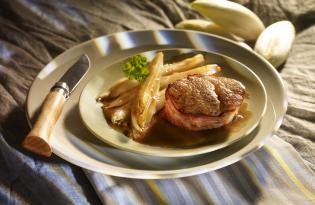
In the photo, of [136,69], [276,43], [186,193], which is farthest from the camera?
[276,43]

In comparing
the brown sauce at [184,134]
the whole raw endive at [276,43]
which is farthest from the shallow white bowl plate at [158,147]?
the whole raw endive at [276,43]

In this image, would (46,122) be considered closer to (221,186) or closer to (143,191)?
(143,191)

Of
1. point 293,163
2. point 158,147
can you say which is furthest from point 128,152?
point 293,163

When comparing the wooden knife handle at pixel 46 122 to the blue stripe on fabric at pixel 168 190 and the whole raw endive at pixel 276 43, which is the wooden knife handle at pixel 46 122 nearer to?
the blue stripe on fabric at pixel 168 190

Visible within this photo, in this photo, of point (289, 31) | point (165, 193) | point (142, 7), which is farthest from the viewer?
point (142, 7)

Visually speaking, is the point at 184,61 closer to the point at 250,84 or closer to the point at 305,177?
the point at 250,84

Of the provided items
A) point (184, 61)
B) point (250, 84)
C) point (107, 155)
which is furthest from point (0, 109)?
point (250, 84)

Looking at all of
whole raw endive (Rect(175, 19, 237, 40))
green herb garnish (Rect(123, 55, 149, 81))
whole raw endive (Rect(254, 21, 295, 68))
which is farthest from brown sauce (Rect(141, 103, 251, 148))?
whole raw endive (Rect(175, 19, 237, 40))

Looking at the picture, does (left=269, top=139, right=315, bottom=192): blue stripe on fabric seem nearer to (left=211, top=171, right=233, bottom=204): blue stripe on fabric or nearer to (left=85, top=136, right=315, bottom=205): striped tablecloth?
(left=85, top=136, right=315, bottom=205): striped tablecloth
